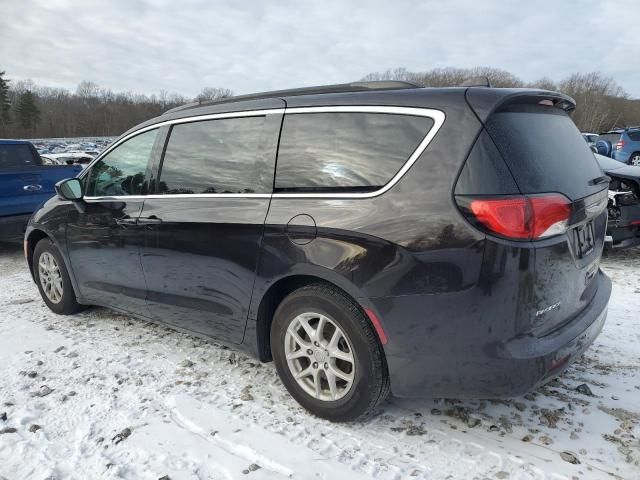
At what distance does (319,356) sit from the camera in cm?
268

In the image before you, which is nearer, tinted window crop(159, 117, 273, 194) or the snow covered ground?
the snow covered ground

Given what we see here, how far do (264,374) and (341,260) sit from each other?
51.2 inches

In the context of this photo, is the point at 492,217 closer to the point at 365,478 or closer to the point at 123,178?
the point at 365,478

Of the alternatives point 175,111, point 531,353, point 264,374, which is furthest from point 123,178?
point 531,353

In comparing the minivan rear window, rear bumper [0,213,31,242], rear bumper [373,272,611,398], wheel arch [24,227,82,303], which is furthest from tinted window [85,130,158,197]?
rear bumper [0,213,31,242]

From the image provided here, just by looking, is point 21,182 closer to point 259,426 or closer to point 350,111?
point 259,426

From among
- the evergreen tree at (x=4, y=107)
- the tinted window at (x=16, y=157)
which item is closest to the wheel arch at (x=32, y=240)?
the tinted window at (x=16, y=157)

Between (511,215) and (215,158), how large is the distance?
6.35 ft

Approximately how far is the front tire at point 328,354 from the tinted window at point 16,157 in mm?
7091

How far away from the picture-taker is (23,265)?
6.99 meters

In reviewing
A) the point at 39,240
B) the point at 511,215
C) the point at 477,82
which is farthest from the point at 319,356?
the point at 39,240

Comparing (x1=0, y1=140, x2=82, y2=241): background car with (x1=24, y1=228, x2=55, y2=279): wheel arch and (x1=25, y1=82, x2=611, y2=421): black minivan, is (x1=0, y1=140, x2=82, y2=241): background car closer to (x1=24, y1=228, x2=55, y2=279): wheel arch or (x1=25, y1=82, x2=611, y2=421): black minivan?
(x1=24, y1=228, x2=55, y2=279): wheel arch

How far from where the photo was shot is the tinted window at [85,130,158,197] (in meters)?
3.69

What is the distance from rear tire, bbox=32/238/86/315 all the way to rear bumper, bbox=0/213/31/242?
2881 millimetres
